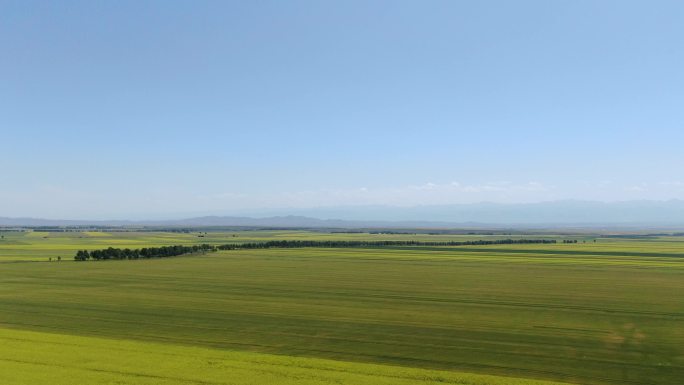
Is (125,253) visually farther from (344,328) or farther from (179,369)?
(179,369)

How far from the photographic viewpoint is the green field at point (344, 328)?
77.7ft

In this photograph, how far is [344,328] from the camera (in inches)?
1293

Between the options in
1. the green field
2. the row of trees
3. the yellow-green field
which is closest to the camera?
the yellow-green field

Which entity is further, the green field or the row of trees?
the row of trees

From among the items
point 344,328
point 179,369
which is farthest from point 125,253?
point 179,369

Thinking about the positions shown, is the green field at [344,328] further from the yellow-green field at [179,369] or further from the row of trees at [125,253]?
the row of trees at [125,253]

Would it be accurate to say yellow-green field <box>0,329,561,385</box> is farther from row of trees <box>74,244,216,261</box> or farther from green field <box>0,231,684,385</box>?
row of trees <box>74,244,216,261</box>

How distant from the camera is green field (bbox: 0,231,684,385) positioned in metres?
23.7

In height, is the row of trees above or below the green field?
above

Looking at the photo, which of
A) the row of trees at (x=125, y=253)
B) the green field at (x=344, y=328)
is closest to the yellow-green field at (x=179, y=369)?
the green field at (x=344, y=328)

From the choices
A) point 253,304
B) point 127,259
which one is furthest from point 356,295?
point 127,259

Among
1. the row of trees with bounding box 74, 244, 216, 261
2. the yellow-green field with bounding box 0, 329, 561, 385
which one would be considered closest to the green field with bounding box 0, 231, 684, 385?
the yellow-green field with bounding box 0, 329, 561, 385

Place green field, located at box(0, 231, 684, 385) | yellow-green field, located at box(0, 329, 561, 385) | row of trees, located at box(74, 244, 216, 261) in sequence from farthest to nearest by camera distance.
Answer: row of trees, located at box(74, 244, 216, 261)
green field, located at box(0, 231, 684, 385)
yellow-green field, located at box(0, 329, 561, 385)

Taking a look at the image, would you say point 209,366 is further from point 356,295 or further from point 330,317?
point 356,295
